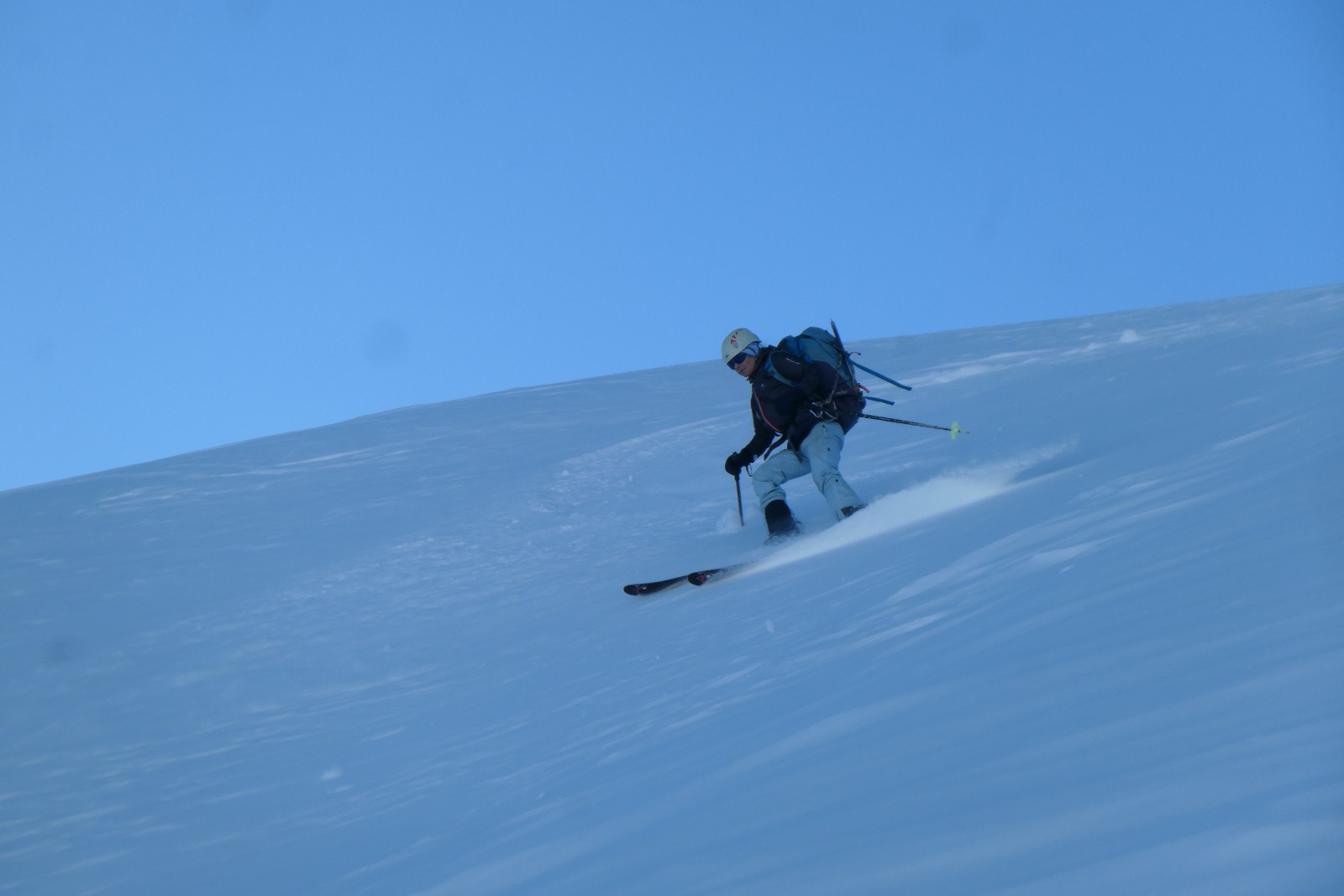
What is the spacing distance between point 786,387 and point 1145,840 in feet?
15.9

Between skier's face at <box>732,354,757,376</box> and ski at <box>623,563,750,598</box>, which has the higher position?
skier's face at <box>732,354,757,376</box>

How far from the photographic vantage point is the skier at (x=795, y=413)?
6117 mm

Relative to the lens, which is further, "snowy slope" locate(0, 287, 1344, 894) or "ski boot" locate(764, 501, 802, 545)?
"ski boot" locate(764, 501, 802, 545)

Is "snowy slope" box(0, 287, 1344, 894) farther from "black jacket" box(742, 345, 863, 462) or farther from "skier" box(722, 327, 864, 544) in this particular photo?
"black jacket" box(742, 345, 863, 462)

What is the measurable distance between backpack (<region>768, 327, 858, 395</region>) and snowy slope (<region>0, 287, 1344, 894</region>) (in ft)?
2.53

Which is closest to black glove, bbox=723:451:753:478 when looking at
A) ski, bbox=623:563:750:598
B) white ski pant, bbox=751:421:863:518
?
white ski pant, bbox=751:421:863:518

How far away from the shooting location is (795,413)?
20.7 feet

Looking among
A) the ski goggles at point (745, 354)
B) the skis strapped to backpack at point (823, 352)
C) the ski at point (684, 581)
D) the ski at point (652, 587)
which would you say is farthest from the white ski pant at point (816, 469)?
the ski at point (652, 587)

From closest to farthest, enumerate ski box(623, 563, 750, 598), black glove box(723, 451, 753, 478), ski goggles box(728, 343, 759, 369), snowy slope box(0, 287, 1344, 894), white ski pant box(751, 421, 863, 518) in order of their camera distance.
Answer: snowy slope box(0, 287, 1344, 894) < ski box(623, 563, 750, 598) < white ski pant box(751, 421, 863, 518) < ski goggles box(728, 343, 759, 369) < black glove box(723, 451, 753, 478)

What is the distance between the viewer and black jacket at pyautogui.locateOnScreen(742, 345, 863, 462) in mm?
6133

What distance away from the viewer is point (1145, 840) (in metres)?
1.44

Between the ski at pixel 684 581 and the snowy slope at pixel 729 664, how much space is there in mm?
80

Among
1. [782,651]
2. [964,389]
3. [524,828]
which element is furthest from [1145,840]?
[964,389]

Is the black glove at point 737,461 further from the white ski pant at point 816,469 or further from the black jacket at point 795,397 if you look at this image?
the black jacket at point 795,397
